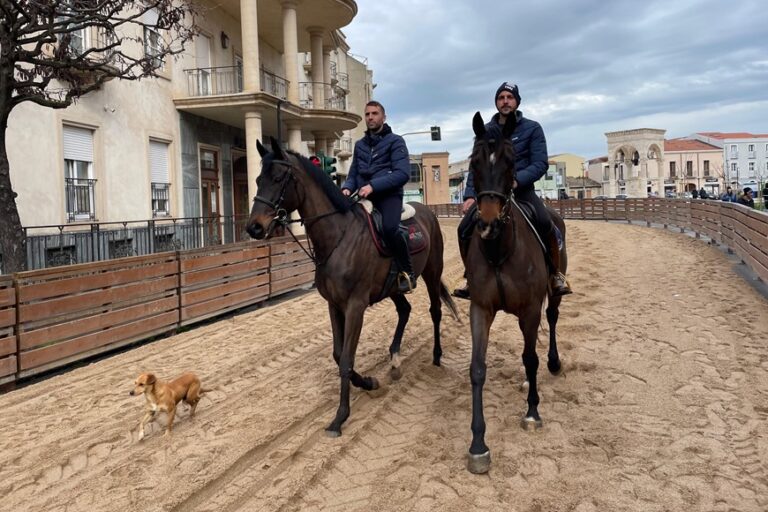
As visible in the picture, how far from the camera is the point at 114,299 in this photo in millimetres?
7676

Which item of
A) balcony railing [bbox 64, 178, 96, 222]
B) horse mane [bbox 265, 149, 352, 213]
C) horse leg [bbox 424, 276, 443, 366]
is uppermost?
balcony railing [bbox 64, 178, 96, 222]

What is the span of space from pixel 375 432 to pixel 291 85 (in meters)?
17.4

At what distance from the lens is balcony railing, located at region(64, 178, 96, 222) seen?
13.5m

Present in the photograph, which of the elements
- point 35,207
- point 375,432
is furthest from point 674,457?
point 35,207

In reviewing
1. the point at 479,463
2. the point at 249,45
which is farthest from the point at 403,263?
the point at 249,45

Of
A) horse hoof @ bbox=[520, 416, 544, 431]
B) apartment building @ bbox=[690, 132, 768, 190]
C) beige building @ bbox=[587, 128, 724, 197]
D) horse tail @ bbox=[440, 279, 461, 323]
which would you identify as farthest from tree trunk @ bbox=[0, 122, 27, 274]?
apartment building @ bbox=[690, 132, 768, 190]

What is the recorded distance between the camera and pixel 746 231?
1228 centimetres

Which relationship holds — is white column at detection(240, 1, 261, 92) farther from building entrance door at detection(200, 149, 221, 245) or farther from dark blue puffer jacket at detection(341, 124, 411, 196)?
dark blue puffer jacket at detection(341, 124, 411, 196)

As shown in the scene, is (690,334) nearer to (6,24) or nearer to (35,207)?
(6,24)

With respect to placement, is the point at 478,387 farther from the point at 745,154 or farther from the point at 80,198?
the point at 745,154

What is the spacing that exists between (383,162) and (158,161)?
518 inches

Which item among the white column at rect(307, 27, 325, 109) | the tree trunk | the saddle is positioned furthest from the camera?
the white column at rect(307, 27, 325, 109)

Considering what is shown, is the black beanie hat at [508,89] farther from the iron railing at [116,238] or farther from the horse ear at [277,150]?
the iron railing at [116,238]

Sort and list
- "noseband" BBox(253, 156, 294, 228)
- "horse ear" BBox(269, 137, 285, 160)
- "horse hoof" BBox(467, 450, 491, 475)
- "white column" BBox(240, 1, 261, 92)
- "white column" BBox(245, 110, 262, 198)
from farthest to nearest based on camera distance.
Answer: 1. "white column" BBox(245, 110, 262, 198)
2. "white column" BBox(240, 1, 261, 92)
3. "horse ear" BBox(269, 137, 285, 160)
4. "noseband" BBox(253, 156, 294, 228)
5. "horse hoof" BBox(467, 450, 491, 475)
